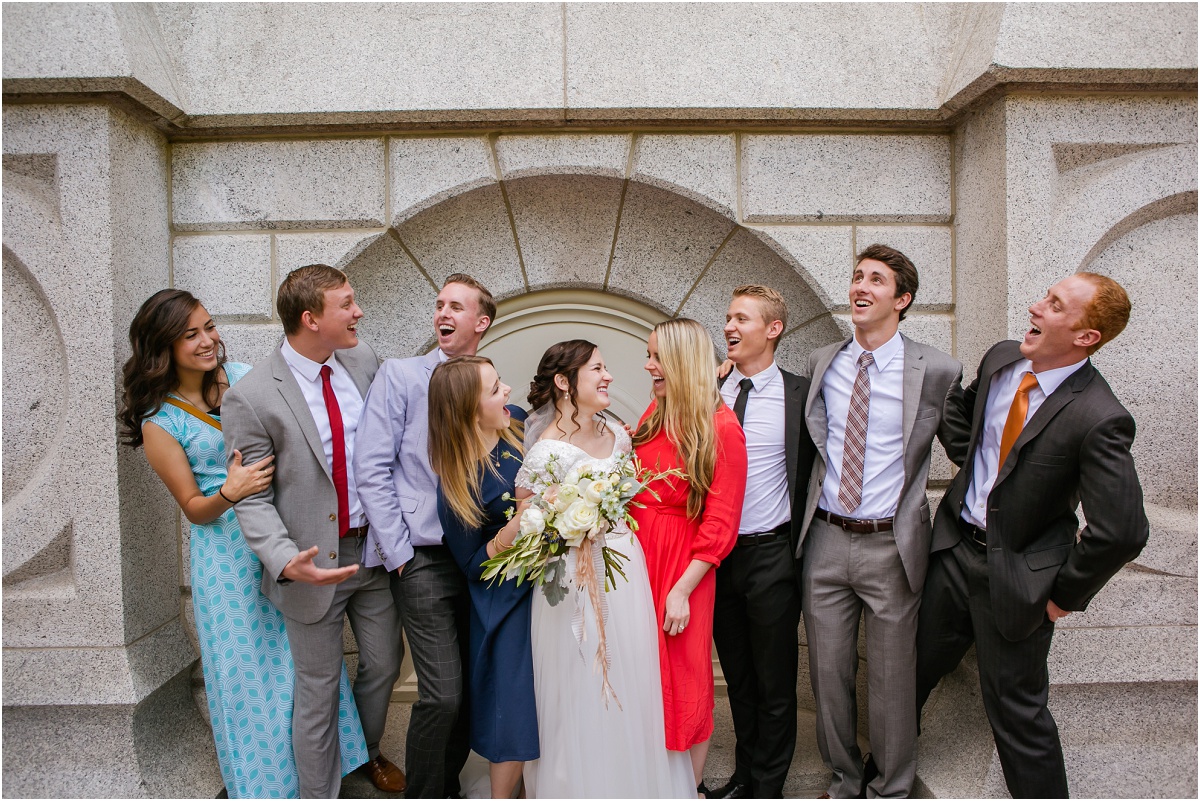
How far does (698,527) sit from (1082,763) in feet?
7.91

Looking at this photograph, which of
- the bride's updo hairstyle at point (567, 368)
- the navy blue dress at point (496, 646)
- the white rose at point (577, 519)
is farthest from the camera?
the bride's updo hairstyle at point (567, 368)

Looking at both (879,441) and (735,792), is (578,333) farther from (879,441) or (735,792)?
(735,792)

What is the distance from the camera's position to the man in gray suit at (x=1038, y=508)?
280cm

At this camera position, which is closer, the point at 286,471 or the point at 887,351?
the point at 286,471

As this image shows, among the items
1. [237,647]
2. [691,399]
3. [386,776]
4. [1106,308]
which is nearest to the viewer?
[1106,308]

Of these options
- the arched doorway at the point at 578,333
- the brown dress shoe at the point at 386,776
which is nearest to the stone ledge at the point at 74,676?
the brown dress shoe at the point at 386,776

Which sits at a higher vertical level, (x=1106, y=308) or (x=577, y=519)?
(x=1106, y=308)

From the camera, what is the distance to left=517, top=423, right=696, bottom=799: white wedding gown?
3.00 metres

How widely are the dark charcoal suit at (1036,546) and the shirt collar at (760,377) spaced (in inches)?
36.4

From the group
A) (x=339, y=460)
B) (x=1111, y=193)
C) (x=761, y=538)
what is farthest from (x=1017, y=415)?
(x=339, y=460)

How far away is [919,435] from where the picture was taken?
10.8 ft

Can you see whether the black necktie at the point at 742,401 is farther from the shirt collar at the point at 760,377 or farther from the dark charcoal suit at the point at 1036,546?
the dark charcoal suit at the point at 1036,546

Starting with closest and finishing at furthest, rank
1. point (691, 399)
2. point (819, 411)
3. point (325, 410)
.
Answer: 1. point (691, 399)
2. point (325, 410)
3. point (819, 411)

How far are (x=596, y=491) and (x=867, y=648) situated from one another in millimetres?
1706
